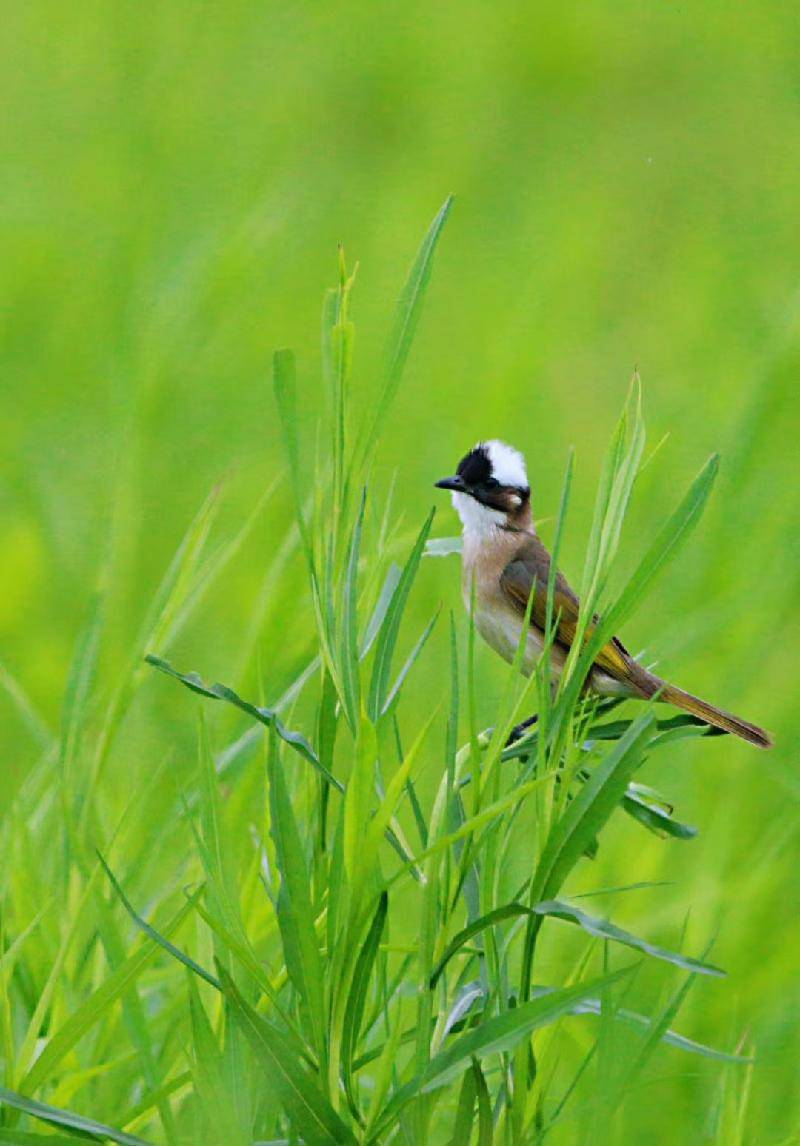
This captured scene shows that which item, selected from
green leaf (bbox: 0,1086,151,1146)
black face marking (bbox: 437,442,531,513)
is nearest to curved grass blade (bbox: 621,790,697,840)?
green leaf (bbox: 0,1086,151,1146)

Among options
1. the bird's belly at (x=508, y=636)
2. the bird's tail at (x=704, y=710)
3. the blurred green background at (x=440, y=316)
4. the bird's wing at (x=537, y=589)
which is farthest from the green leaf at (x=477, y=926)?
the bird's wing at (x=537, y=589)

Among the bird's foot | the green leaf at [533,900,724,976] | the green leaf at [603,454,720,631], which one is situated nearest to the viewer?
the green leaf at [533,900,724,976]

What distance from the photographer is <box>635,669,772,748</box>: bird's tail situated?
2.42 metres

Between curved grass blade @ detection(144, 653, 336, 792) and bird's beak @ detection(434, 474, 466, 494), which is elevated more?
→ bird's beak @ detection(434, 474, 466, 494)

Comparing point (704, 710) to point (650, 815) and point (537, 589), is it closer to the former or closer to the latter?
point (537, 589)

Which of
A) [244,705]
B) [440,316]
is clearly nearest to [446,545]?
[244,705]

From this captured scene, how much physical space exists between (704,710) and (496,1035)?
1395 mm

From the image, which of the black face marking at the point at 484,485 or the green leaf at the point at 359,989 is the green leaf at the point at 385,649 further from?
the black face marking at the point at 484,485

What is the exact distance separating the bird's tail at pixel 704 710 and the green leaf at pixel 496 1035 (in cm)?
97

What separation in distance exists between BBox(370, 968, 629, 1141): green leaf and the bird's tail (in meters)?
0.97

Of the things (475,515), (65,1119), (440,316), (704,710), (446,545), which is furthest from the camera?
(440,316)

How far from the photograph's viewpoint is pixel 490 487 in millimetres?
3297

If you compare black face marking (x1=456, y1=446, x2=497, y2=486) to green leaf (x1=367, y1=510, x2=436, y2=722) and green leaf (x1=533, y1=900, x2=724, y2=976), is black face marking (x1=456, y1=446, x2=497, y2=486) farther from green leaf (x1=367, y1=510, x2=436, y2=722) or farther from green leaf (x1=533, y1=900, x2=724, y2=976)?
green leaf (x1=533, y1=900, x2=724, y2=976)

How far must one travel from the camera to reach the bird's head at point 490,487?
3.23 meters
